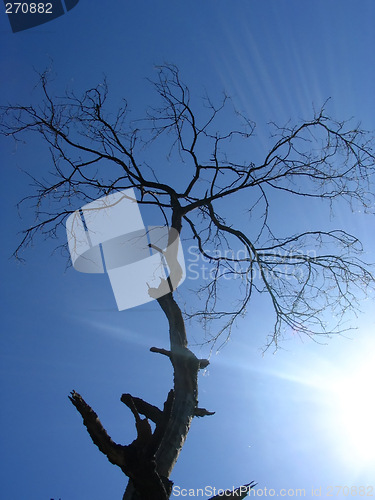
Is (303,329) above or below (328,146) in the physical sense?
below

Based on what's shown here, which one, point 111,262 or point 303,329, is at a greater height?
point 111,262

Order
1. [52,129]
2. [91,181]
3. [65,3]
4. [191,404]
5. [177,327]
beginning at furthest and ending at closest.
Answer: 1. [65,3]
2. [91,181]
3. [52,129]
4. [177,327]
5. [191,404]

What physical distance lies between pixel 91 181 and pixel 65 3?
308 centimetres

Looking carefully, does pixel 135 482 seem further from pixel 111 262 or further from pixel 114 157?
pixel 114 157

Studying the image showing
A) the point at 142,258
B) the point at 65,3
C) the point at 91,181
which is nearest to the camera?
the point at 91,181

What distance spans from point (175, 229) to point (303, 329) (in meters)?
1.96

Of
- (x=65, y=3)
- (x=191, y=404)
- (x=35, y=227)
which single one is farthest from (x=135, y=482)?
(x=65, y=3)

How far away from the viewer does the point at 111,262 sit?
4664mm

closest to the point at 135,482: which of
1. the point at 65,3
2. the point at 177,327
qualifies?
the point at 177,327

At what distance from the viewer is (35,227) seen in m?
4.29

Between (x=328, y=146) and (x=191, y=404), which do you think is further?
(x=328, y=146)

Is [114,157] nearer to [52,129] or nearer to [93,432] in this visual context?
[52,129]

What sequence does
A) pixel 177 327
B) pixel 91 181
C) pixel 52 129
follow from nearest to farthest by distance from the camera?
pixel 177 327
pixel 52 129
pixel 91 181

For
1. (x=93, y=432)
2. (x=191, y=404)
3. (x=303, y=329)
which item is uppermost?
(x=303, y=329)
